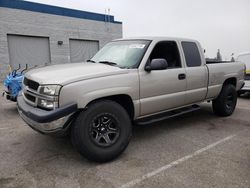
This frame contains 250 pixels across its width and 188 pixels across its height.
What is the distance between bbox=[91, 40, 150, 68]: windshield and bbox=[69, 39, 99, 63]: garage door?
15.7m

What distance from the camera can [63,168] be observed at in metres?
3.04

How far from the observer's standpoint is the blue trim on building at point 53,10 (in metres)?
16.3

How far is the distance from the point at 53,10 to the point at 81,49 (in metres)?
4.06

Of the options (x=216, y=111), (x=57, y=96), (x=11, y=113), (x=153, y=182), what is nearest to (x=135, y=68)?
(x=57, y=96)

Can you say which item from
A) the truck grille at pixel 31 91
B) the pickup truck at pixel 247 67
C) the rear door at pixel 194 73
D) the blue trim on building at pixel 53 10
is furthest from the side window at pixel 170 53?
the blue trim on building at pixel 53 10

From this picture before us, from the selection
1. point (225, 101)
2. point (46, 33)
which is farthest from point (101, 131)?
point (46, 33)

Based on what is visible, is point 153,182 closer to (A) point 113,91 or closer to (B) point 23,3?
(A) point 113,91

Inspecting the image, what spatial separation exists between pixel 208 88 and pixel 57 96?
3.53 meters

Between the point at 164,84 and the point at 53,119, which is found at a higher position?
the point at 164,84

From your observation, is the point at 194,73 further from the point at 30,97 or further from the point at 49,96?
the point at 30,97

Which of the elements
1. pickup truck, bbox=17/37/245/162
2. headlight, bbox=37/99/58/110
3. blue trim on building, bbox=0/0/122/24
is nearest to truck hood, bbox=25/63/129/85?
pickup truck, bbox=17/37/245/162

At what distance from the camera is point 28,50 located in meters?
17.0

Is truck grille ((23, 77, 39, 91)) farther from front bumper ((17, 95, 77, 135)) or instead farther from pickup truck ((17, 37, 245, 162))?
front bumper ((17, 95, 77, 135))

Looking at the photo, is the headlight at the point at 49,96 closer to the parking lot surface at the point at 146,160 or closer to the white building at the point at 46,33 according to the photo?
the parking lot surface at the point at 146,160
